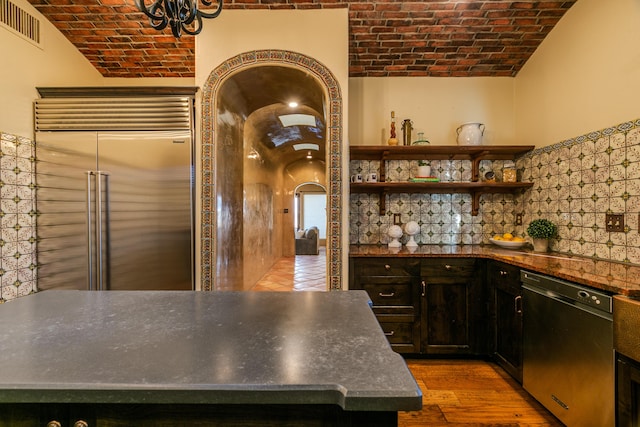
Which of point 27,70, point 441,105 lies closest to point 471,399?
point 441,105

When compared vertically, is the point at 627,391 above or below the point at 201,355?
below

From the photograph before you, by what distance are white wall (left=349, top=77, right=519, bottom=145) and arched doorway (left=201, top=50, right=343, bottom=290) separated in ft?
2.49

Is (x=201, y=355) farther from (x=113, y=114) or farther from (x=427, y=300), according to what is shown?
(x=113, y=114)

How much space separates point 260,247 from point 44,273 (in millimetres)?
3158

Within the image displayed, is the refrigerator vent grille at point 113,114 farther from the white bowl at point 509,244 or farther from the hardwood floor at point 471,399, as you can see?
the white bowl at point 509,244

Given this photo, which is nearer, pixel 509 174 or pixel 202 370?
pixel 202 370

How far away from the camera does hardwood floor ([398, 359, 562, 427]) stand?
1.84 metres

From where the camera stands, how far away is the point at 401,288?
8.33 ft

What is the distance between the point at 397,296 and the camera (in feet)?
8.34

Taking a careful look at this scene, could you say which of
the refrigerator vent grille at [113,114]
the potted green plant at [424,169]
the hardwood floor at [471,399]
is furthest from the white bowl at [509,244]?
the refrigerator vent grille at [113,114]

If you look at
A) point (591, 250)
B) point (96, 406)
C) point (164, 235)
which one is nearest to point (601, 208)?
point (591, 250)

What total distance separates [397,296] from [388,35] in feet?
7.74

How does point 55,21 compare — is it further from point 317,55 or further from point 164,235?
point 317,55

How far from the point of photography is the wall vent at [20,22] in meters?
2.27
